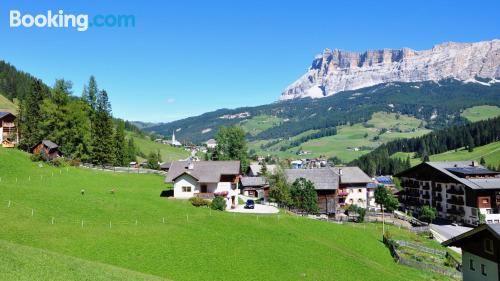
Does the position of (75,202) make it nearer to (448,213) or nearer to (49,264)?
(49,264)

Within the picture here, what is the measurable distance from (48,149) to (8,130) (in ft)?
71.0

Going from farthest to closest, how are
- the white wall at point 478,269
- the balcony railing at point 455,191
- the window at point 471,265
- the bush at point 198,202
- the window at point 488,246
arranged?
the balcony railing at point 455,191
the bush at point 198,202
the window at point 471,265
the window at point 488,246
the white wall at point 478,269

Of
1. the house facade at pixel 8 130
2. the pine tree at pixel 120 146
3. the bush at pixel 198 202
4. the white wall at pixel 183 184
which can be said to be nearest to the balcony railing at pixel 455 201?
the white wall at pixel 183 184

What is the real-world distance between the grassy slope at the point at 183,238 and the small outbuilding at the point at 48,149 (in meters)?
18.2

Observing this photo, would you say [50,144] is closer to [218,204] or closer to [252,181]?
[218,204]

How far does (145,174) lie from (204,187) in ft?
83.1

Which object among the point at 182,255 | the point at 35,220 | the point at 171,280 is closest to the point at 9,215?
the point at 35,220

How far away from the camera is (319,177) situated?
340 feet

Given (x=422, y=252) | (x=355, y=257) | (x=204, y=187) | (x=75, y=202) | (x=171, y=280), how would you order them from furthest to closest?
(x=204, y=187) < (x=422, y=252) < (x=75, y=202) < (x=355, y=257) < (x=171, y=280)

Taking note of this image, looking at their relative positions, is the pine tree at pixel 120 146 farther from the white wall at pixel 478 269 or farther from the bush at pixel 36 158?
the white wall at pixel 478 269

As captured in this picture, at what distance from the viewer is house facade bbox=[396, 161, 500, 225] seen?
9969cm

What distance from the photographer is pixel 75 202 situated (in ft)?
175

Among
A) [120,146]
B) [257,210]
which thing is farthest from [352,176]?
[120,146]

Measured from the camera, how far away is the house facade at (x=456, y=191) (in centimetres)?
9969
